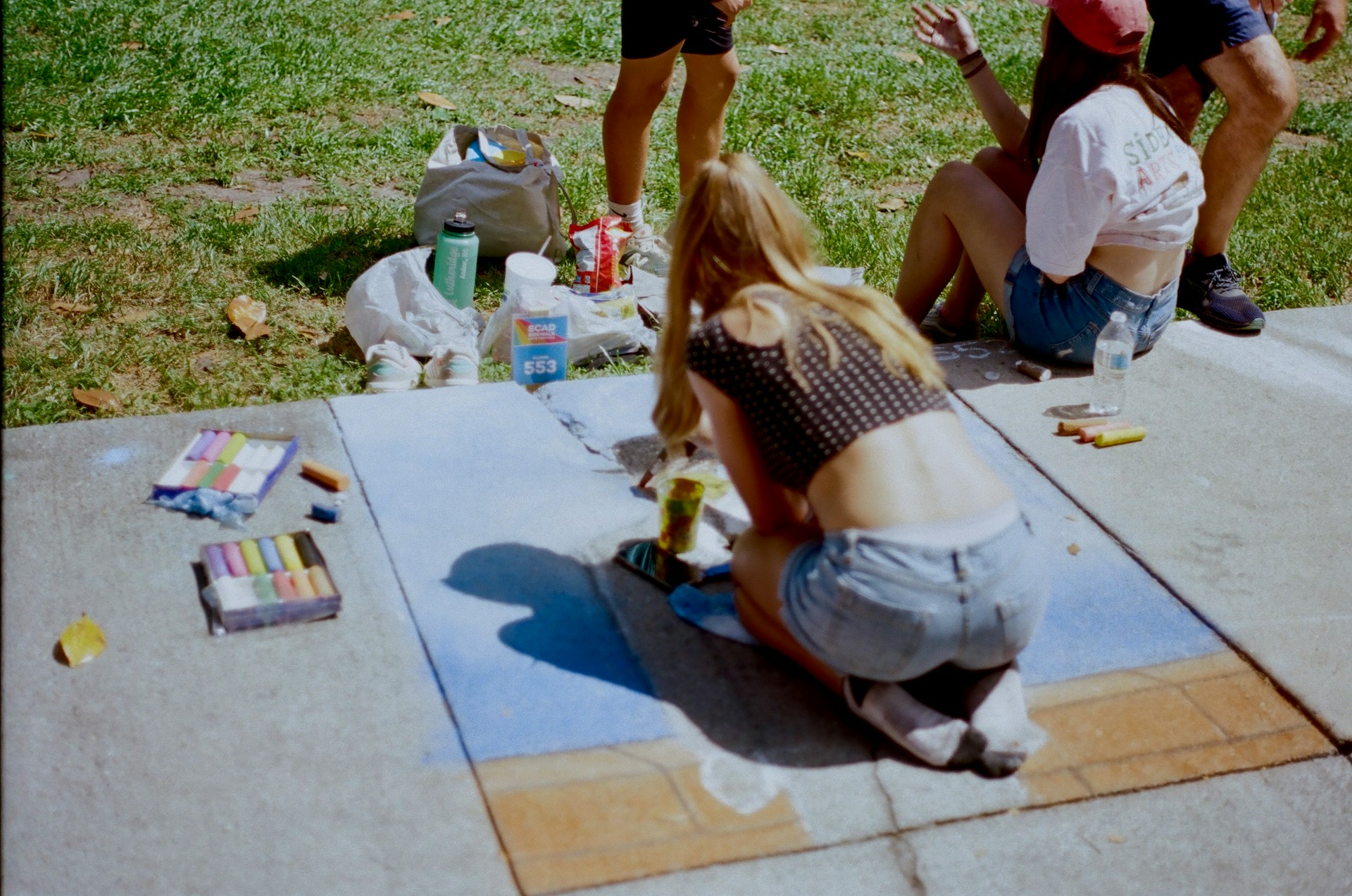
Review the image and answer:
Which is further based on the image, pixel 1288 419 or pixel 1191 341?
pixel 1191 341

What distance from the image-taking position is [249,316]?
462 cm

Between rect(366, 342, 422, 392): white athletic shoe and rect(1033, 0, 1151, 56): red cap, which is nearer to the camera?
rect(1033, 0, 1151, 56): red cap

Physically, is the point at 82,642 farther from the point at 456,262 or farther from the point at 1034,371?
the point at 1034,371

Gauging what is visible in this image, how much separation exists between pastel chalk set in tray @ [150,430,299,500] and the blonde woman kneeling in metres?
1.34

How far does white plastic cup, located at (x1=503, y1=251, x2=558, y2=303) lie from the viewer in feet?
15.4

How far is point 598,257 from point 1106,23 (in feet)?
6.40

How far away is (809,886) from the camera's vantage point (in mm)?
2488

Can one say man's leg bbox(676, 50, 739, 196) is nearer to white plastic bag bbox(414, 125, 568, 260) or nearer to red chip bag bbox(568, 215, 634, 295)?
red chip bag bbox(568, 215, 634, 295)

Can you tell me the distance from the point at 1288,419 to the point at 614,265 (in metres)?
2.46

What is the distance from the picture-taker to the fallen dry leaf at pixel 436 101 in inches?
257

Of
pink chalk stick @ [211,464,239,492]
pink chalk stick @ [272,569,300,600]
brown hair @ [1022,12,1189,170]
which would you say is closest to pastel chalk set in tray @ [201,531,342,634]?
pink chalk stick @ [272,569,300,600]

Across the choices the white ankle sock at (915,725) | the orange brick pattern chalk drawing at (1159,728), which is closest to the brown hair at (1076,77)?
the orange brick pattern chalk drawing at (1159,728)

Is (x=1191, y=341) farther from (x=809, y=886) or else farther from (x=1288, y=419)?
(x=809, y=886)

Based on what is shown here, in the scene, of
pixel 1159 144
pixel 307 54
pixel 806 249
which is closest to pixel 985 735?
pixel 806 249
